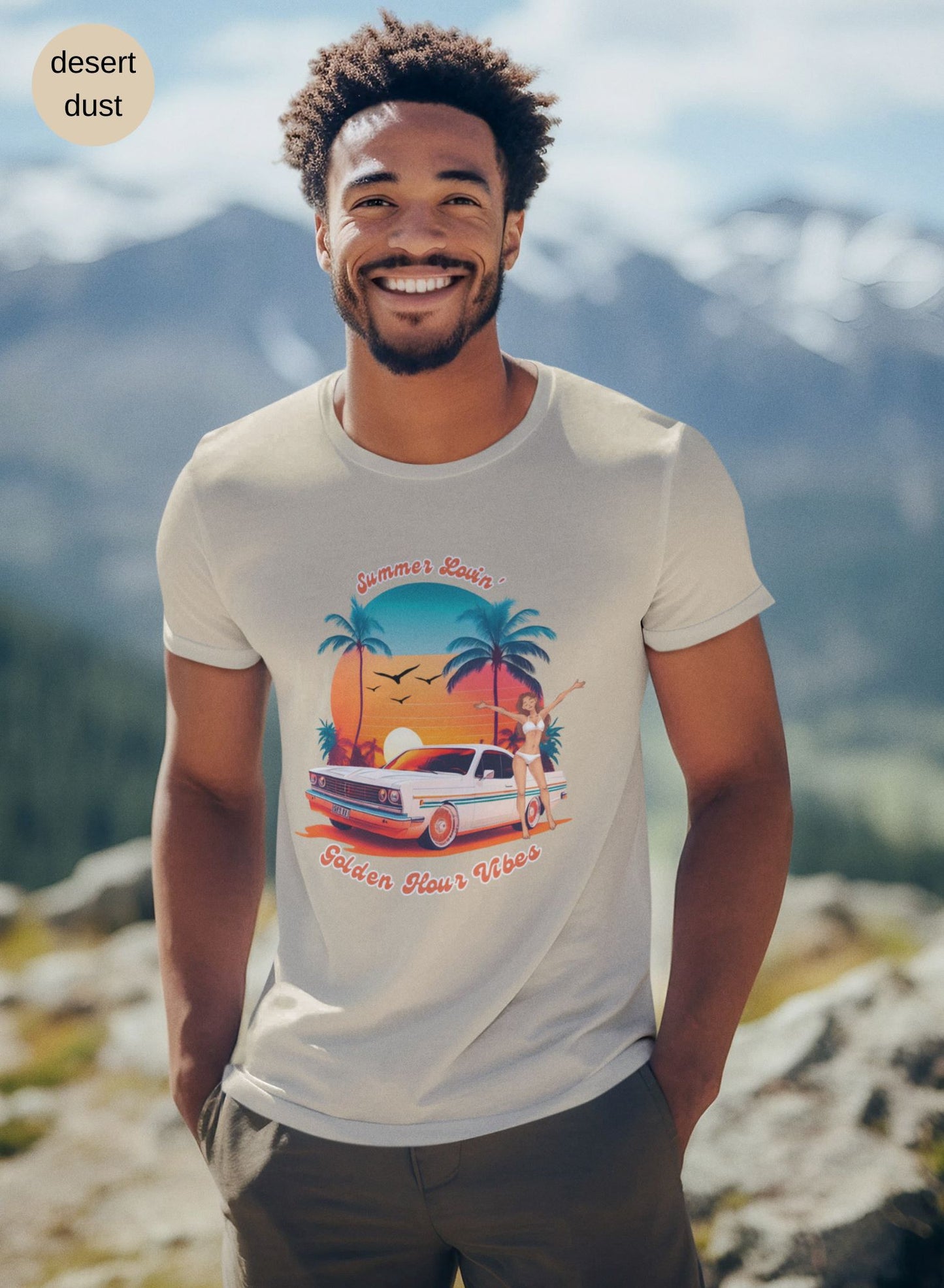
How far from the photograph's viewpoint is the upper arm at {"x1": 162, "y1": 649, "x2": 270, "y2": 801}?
1480 mm

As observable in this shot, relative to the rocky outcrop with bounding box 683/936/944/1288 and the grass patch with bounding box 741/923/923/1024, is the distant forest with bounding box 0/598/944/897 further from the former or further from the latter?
the rocky outcrop with bounding box 683/936/944/1288

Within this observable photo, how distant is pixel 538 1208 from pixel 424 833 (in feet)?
1.30

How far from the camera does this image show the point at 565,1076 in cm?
121

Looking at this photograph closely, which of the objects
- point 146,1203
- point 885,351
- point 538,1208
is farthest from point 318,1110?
point 885,351

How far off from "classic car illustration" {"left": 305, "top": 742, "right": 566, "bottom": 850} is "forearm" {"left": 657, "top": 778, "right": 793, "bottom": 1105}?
0.73ft

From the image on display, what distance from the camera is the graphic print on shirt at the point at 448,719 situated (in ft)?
4.12

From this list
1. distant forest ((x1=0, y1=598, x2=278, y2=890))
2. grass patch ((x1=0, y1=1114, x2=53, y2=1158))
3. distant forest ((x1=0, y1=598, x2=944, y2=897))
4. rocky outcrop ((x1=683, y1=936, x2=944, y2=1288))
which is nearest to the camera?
rocky outcrop ((x1=683, y1=936, x2=944, y2=1288))

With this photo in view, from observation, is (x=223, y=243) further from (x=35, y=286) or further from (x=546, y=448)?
(x=546, y=448)

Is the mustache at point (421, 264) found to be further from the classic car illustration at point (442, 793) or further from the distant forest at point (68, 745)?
the distant forest at point (68, 745)

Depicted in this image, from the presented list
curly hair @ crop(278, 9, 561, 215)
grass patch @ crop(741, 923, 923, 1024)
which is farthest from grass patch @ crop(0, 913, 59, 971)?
curly hair @ crop(278, 9, 561, 215)

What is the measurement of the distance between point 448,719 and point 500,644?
101 mm

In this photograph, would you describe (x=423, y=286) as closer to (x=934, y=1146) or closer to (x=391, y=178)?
(x=391, y=178)

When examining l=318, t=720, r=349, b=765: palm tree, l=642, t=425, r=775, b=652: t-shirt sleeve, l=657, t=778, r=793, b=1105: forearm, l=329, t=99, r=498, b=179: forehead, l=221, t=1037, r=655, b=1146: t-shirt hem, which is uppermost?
l=329, t=99, r=498, b=179: forehead

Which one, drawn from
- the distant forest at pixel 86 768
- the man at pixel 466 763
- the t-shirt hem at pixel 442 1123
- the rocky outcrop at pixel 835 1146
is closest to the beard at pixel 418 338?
the man at pixel 466 763
